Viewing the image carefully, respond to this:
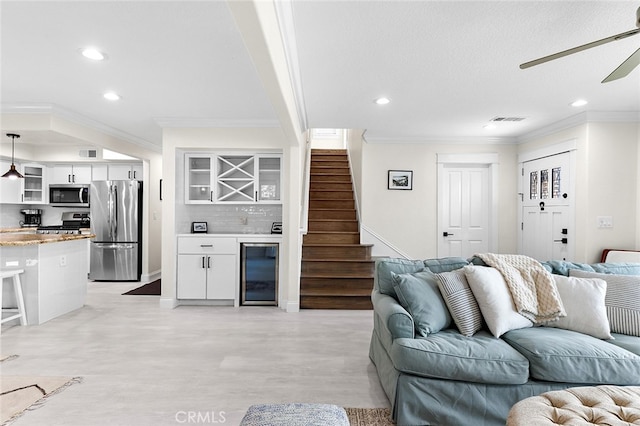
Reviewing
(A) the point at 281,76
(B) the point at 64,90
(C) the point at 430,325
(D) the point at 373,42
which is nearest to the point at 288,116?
(A) the point at 281,76

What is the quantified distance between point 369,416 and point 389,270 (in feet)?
3.25

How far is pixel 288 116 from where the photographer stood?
10.2ft

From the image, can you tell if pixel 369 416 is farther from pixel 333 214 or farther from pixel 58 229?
pixel 58 229

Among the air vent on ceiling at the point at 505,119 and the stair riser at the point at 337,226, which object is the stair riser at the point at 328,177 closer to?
the stair riser at the point at 337,226

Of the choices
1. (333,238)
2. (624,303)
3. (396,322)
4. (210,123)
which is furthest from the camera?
(333,238)

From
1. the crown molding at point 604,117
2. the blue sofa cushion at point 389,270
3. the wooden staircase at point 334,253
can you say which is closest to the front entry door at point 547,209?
the crown molding at point 604,117

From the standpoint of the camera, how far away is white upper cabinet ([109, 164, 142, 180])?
6625mm

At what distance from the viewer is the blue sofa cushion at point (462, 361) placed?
2.00 metres

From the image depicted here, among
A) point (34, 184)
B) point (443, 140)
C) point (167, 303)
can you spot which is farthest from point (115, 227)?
point (443, 140)

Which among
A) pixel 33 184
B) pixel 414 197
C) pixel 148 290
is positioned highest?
pixel 33 184

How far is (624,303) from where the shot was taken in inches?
95.9

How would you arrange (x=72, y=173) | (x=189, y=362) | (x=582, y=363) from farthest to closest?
1. (x=72, y=173)
2. (x=189, y=362)
3. (x=582, y=363)

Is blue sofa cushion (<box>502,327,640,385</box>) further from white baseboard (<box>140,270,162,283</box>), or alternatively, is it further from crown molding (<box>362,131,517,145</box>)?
white baseboard (<box>140,270,162,283</box>)

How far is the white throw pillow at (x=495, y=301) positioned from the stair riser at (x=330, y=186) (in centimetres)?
452
